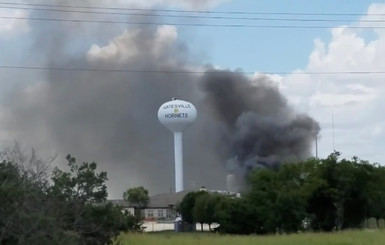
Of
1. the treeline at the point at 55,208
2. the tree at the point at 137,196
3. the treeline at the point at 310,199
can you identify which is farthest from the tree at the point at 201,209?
the treeline at the point at 55,208

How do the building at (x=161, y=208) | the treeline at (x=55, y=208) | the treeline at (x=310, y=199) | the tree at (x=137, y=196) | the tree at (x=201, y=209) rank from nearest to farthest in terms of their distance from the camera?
the treeline at (x=55, y=208) → the treeline at (x=310, y=199) → the tree at (x=201, y=209) → the tree at (x=137, y=196) → the building at (x=161, y=208)

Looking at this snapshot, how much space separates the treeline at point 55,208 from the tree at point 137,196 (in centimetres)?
8385

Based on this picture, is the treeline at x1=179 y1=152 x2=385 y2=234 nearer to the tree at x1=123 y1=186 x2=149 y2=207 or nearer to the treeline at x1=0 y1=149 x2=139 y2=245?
the treeline at x1=0 y1=149 x2=139 y2=245

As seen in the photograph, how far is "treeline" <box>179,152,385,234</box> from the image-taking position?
6706cm

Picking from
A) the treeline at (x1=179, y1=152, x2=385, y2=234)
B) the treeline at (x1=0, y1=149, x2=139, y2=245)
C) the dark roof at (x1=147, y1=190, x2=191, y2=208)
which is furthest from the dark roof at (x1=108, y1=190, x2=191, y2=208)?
the treeline at (x1=0, y1=149, x2=139, y2=245)

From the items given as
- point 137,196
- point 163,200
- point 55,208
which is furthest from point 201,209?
point 55,208

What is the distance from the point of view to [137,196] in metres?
119

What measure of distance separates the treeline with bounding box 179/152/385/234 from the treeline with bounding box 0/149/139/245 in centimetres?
3590

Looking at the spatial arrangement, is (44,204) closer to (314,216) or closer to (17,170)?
(17,170)

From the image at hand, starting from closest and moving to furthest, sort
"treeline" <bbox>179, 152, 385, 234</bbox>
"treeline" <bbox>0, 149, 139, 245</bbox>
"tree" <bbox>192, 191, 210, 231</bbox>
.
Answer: "treeline" <bbox>0, 149, 139, 245</bbox>, "treeline" <bbox>179, 152, 385, 234</bbox>, "tree" <bbox>192, 191, 210, 231</bbox>

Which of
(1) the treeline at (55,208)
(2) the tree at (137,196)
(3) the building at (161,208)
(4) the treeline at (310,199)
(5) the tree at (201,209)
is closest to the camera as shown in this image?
(1) the treeline at (55,208)

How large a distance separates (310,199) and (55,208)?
146 feet

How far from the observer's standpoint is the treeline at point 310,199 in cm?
6706

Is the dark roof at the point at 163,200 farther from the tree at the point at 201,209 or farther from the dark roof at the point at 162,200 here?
the tree at the point at 201,209
